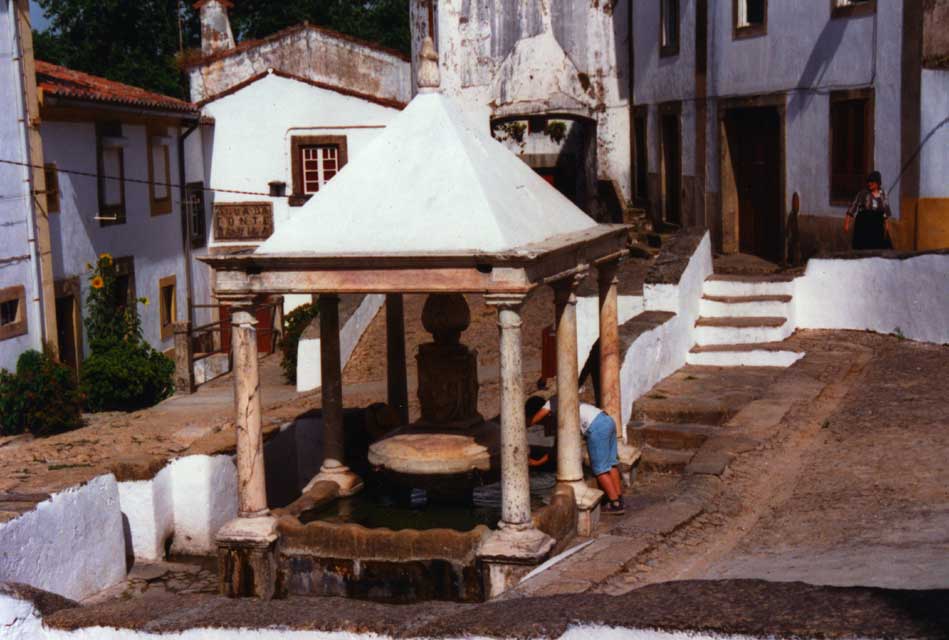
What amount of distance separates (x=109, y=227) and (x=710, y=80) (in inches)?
442

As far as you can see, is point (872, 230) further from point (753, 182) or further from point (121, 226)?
point (121, 226)

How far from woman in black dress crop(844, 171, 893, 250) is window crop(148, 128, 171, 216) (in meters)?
15.1

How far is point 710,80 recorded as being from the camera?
841 inches

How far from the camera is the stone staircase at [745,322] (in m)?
15.4

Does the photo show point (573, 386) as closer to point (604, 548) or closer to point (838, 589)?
point (604, 548)

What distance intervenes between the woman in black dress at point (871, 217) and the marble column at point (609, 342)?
19.4 ft

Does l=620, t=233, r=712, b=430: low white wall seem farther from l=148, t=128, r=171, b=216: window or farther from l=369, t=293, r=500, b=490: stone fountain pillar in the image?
l=148, t=128, r=171, b=216: window

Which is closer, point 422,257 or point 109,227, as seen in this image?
point 422,257

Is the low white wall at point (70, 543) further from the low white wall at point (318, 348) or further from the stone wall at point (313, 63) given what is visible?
the stone wall at point (313, 63)

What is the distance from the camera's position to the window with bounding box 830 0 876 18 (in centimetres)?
1666

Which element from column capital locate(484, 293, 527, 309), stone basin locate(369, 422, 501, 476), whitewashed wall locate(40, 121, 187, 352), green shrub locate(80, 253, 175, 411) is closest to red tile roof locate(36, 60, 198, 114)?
whitewashed wall locate(40, 121, 187, 352)

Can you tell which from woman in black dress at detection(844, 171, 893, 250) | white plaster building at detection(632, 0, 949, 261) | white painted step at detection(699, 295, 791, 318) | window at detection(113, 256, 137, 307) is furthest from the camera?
window at detection(113, 256, 137, 307)

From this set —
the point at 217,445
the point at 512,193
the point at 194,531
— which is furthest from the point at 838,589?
Answer: the point at 217,445

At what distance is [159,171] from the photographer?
27.1 meters
